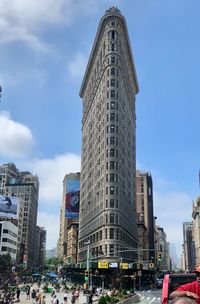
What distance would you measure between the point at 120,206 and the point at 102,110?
2667 cm

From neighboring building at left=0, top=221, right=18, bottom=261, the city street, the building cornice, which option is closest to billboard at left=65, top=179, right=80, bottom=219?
neighboring building at left=0, top=221, right=18, bottom=261

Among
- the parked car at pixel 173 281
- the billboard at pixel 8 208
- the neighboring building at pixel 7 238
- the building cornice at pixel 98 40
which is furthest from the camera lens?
the neighboring building at pixel 7 238

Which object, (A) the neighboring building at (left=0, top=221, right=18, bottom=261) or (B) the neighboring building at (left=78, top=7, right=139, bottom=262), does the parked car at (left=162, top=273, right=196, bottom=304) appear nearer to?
(B) the neighboring building at (left=78, top=7, right=139, bottom=262)

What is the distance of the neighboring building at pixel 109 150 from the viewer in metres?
97.8

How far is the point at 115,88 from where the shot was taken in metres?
107

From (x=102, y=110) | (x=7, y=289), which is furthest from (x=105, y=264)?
(x=7, y=289)

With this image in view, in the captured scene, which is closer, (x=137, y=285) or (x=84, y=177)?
(x=137, y=285)

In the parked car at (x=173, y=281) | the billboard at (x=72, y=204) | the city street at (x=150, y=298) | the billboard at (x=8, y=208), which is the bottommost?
the city street at (x=150, y=298)

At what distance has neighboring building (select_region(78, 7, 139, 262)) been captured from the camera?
3848 inches

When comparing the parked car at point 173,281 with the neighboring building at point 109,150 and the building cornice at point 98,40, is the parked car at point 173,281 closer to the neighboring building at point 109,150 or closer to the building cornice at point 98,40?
the neighboring building at point 109,150

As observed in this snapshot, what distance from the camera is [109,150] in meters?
102

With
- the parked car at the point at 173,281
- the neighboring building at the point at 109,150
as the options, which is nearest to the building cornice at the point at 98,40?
the neighboring building at the point at 109,150

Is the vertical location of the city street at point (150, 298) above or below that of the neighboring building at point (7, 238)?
Answer: below

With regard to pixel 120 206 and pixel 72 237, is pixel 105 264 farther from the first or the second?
pixel 72 237
